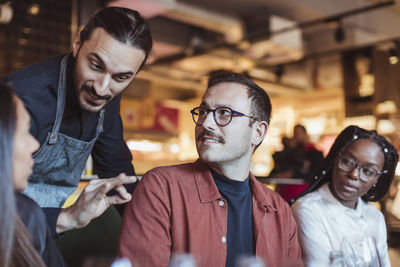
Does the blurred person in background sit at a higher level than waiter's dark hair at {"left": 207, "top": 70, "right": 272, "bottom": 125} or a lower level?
lower

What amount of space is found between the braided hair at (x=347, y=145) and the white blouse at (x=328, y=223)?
0.06 metres

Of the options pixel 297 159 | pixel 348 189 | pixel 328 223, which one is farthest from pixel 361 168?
pixel 297 159

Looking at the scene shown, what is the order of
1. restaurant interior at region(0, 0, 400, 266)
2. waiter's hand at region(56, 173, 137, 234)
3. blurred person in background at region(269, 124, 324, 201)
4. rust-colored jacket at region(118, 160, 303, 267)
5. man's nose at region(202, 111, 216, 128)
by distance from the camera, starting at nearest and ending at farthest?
waiter's hand at region(56, 173, 137, 234)
rust-colored jacket at region(118, 160, 303, 267)
man's nose at region(202, 111, 216, 128)
blurred person in background at region(269, 124, 324, 201)
restaurant interior at region(0, 0, 400, 266)

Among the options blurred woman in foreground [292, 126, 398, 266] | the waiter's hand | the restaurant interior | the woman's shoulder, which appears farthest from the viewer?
the restaurant interior

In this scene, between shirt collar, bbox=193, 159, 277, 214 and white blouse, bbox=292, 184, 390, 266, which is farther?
white blouse, bbox=292, 184, 390, 266

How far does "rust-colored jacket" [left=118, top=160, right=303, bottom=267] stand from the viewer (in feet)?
4.93

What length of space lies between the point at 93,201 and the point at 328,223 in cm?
119

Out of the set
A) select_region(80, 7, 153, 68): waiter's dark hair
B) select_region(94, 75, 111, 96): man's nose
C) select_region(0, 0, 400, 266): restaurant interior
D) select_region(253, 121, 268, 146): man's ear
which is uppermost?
select_region(0, 0, 400, 266): restaurant interior

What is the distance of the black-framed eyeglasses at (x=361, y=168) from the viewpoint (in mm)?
2107

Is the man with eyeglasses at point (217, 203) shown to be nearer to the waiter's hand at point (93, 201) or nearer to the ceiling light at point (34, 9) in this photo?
the waiter's hand at point (93, 201)

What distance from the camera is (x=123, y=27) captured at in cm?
157

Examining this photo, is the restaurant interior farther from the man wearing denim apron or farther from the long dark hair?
the long dark hair

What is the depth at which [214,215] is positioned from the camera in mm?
1652

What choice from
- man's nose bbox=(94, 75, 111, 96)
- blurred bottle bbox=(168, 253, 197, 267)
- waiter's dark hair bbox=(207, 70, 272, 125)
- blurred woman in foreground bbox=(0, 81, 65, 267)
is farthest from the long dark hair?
waiter's dark hair bbox=(207, 70, 272, 125)
